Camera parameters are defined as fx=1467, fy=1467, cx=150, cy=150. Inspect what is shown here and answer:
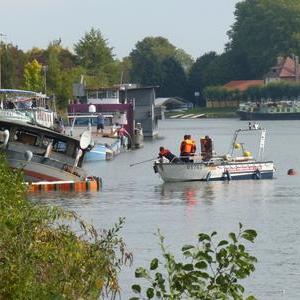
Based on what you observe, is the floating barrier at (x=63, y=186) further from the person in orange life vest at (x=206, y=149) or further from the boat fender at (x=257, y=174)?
the boat fender at (x=257, y=174)

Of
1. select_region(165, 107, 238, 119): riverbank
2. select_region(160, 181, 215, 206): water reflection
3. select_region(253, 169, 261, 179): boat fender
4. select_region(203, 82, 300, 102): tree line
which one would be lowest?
select_region(165, 107, 238, 119): riverbank

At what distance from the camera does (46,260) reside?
663 inches

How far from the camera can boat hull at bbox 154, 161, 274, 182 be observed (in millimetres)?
44594

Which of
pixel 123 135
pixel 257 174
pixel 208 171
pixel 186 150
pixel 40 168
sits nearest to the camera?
pixel 40 168

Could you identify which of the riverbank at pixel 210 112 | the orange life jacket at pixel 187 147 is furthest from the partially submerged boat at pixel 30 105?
the riverbank at pixel 210 112

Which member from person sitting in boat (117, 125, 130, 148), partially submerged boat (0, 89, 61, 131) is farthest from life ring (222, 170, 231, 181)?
person sitting in boat (117, 125, 130, 148)

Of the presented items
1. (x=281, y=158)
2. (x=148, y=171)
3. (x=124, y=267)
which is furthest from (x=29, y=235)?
(x=281, y=158)

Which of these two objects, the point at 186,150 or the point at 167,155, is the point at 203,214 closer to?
the point at 167,155

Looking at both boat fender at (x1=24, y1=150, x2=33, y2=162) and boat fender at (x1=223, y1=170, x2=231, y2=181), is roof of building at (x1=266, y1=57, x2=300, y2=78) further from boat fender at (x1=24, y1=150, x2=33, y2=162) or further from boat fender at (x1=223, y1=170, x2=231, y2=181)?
boat fender at (x1=24, y1=150, x2=33, y2=162)

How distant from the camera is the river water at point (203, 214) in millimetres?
25625

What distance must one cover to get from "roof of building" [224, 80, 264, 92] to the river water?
436 ft

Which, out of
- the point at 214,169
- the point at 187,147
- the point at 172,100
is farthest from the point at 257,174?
the point at 172,100

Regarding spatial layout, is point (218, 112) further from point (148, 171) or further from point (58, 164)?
point (58, 164)

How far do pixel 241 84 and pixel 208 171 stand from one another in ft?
480
